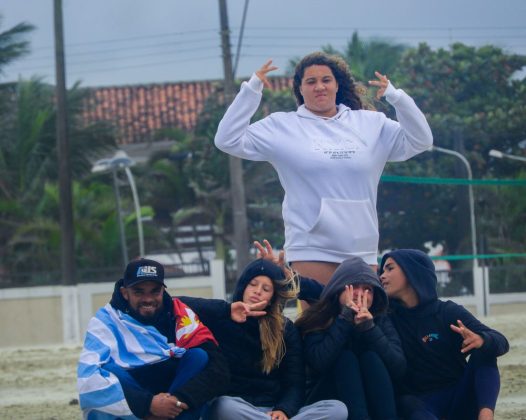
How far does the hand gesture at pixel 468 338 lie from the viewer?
5.05 metres

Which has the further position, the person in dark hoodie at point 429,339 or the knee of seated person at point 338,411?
the person in dark hoodie at point 429,339

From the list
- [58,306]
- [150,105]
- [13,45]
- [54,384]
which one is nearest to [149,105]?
[150,105]

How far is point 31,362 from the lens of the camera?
574 inches

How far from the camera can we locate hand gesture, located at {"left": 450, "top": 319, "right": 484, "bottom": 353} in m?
5.05

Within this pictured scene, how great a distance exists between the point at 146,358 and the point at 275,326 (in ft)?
1.87

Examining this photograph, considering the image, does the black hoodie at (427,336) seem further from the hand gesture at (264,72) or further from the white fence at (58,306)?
the white fence at (58,306)

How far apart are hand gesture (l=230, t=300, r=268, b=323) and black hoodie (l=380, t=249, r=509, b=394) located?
0.65 metres

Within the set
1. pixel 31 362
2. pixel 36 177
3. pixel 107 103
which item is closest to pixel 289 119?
pixel 31 362

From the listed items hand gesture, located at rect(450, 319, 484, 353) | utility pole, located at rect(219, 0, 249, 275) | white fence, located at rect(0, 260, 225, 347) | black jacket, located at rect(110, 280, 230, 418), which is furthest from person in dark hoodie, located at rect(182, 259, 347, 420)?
utility pole, located at rect(219, 0, 249, 275)

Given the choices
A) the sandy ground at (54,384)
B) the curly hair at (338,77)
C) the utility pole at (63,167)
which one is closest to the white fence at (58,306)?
the utility pole at (63,167)

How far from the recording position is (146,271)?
494cm

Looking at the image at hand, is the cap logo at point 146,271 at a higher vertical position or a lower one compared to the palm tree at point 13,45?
lower

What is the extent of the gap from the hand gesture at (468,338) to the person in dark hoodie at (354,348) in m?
0.28

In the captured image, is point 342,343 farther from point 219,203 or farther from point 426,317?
point 219,203
